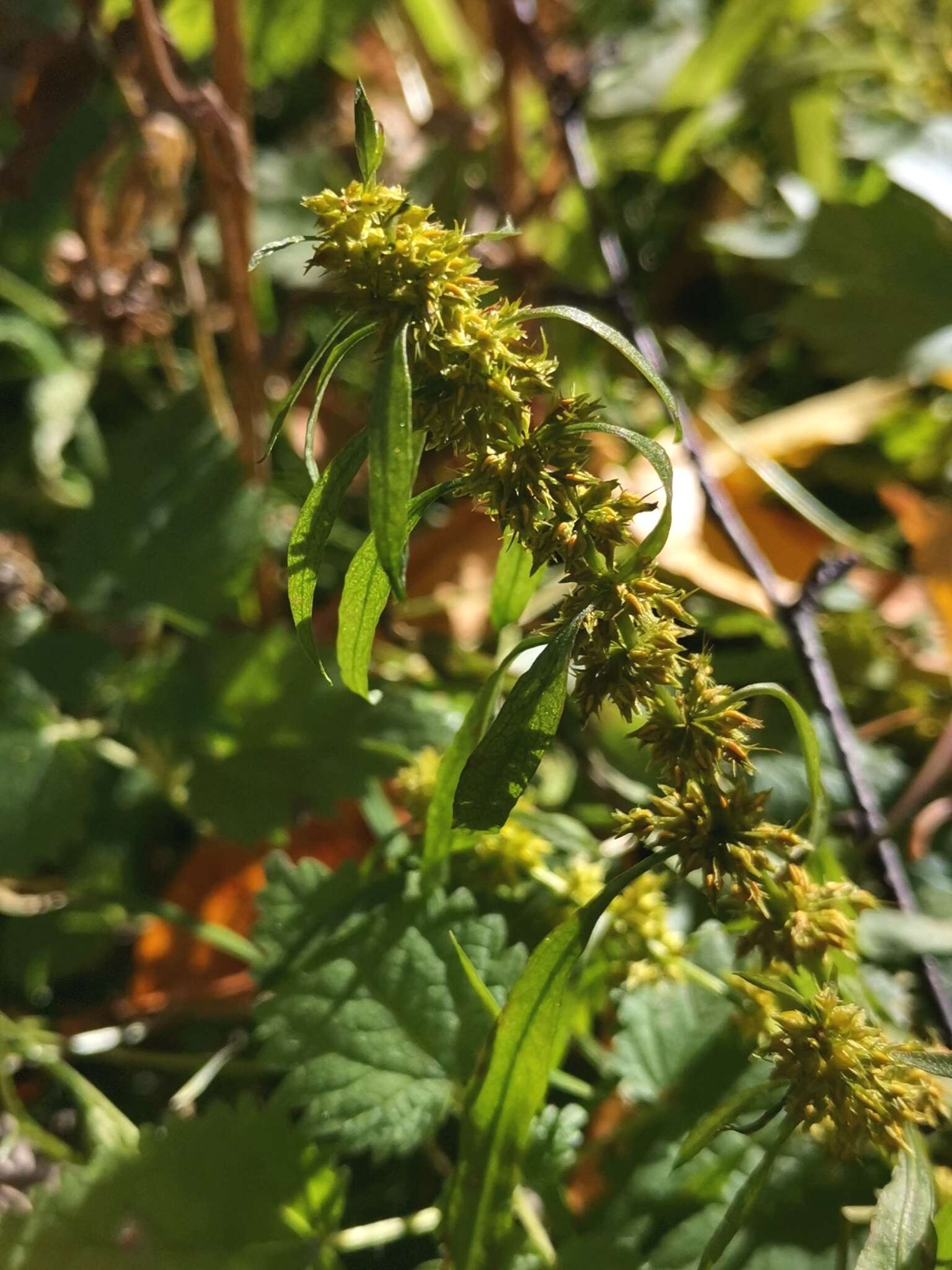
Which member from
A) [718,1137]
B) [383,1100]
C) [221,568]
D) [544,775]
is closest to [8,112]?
[221,568]

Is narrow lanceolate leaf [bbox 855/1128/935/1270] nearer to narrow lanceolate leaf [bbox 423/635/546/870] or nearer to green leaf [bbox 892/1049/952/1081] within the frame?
green leaf [bbox 892/1049/952/1081]

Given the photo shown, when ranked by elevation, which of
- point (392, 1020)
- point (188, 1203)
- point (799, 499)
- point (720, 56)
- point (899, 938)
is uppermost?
point (720, 56)

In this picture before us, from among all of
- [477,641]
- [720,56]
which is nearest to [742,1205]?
[477,641]

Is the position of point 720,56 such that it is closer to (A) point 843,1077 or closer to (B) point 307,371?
(B) point 307,371

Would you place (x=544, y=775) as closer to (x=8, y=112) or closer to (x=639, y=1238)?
(x=639, y=1238)

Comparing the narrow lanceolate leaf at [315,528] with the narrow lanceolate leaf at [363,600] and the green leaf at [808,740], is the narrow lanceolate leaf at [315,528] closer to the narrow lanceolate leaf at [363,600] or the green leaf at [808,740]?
the narrow lanceolate leaf at [363,600]

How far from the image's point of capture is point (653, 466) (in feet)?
1.36

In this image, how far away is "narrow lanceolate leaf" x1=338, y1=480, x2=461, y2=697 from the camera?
47 centimetres

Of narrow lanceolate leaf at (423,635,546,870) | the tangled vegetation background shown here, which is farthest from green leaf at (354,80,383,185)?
narrow lanceolate leaf at (423,635,546,870)

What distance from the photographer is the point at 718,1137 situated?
2.05 ft

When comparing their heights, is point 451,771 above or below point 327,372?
below

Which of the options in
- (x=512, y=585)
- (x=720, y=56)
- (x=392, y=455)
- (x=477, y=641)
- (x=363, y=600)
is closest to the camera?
(x=392, y=455)

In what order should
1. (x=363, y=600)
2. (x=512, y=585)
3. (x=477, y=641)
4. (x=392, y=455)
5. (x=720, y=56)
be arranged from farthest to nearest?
1. (x=720, y=56)
2. (x=477, y=641)
3. (x=512, y=585)
4. (x=363, y=600)
5. (x=392, y=455)

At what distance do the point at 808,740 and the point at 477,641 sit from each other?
570mm
